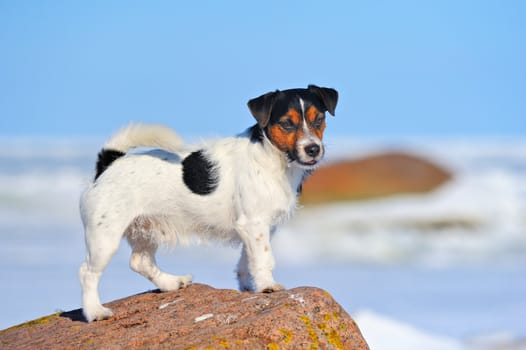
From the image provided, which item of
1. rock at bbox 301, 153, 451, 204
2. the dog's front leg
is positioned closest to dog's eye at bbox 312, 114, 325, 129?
the dog's front leg

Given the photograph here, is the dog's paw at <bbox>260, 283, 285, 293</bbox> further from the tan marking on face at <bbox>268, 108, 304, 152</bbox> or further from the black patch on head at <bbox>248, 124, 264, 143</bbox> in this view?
the black patch on head at <bbox>248, 124, 264, 143</bbox>

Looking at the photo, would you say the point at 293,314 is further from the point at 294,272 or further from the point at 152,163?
the point at 294,272

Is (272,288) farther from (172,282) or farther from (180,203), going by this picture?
(172,282)

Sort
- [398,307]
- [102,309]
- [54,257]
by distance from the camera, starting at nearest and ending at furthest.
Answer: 1. [102,309]
2. [398,307]
3. [54,257]

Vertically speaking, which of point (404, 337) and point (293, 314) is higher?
point (404, 337)

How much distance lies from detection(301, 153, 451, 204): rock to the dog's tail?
745 inches

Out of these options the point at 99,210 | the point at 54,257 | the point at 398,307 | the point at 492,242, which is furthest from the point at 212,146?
the point at 492,242

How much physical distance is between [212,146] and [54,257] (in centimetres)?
1033

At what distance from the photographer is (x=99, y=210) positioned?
645 centimetres

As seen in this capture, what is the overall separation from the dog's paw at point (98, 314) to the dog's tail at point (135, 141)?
115cm

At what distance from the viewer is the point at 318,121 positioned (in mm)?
6348

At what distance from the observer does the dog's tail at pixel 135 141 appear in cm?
682

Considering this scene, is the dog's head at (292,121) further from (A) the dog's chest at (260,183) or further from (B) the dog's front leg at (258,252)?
(B) the dog's front leg at (258,252)

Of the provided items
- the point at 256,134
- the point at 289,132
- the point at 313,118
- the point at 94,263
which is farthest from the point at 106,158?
the point at 313,118
